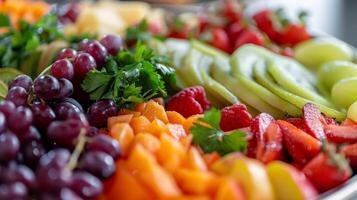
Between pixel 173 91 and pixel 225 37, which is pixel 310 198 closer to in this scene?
pixel 173 91

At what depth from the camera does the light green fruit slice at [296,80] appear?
146 cm

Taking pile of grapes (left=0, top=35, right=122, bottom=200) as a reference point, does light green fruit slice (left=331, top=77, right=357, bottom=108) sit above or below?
below

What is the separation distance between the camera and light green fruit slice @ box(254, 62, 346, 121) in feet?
4.49

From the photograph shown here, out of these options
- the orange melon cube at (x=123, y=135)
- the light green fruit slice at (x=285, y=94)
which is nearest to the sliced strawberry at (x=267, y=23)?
the light green fruit slice at (x=285, y=94)

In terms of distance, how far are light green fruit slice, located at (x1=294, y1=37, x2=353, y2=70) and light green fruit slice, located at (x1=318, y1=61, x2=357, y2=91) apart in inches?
4.7

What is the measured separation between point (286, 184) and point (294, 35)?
46.4 inches

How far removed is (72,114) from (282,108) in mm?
589

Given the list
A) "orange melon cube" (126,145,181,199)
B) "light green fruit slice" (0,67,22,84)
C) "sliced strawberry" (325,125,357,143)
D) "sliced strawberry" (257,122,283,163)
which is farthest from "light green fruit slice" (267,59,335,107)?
"light green fruit slice" (0,67,22,84)

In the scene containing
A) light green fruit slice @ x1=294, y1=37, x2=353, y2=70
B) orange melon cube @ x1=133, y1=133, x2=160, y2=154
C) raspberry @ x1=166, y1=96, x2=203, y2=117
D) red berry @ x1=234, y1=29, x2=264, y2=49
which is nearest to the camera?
orange melon cube @ x1=133, y1=133, x2=160, y2=154

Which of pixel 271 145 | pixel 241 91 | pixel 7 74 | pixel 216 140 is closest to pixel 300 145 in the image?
pixel 271 145

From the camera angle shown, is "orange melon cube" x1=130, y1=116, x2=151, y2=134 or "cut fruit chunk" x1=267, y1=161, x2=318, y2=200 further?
"orange melon cube" x1=130, y1=116, x2=151, y2=134

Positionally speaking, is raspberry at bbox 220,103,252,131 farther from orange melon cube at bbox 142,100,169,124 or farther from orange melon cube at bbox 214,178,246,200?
orange melon cube at bbox 214,178,246,200

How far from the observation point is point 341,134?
3.93 feet

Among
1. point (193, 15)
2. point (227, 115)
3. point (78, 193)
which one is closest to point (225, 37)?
point (193, 15)
